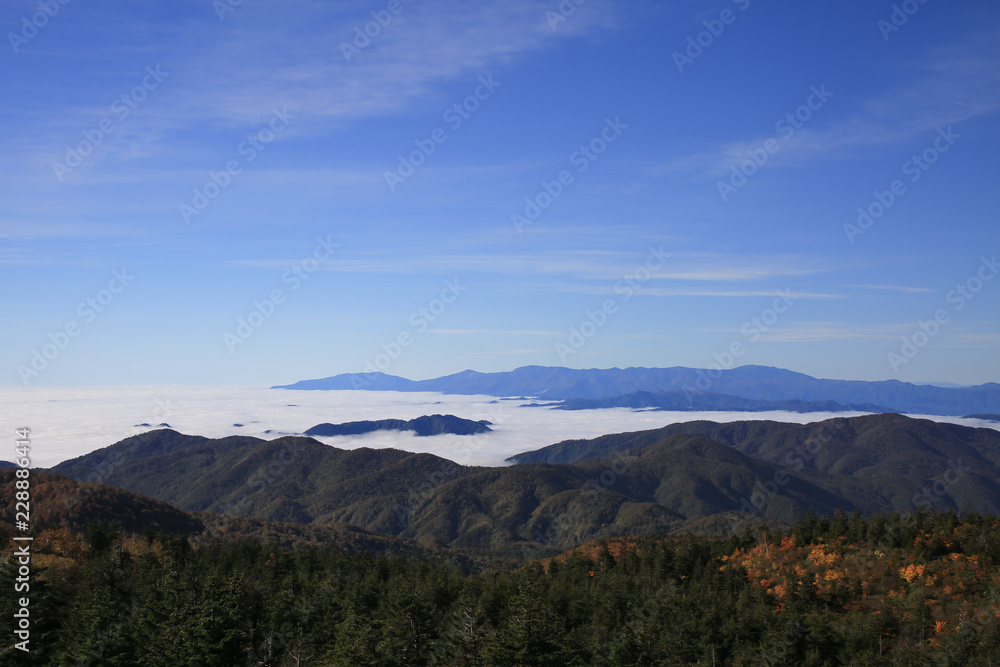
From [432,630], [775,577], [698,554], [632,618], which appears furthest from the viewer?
[698,554]

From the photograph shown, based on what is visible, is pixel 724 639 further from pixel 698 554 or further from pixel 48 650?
pixel 48 650

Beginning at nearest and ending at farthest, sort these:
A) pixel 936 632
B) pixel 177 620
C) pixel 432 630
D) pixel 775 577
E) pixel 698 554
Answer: pixel 177 620 < pixel 432 630 < pixel 936 632 < pixel 775 577 < pixel 698 554

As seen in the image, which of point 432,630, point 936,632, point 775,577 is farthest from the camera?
point 775,577

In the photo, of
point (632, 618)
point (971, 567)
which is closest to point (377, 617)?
point (632, 618)

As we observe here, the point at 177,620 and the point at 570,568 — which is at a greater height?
the point at 177,620

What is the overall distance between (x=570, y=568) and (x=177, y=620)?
7458 cm

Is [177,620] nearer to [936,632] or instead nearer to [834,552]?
[936,632]

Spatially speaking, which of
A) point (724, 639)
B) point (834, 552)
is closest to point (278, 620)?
point (724, 639)

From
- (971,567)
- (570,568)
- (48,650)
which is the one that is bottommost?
(570,568)

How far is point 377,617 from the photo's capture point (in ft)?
199

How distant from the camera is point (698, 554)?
103 meters

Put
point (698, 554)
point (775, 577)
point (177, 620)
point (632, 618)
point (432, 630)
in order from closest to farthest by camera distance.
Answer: point (177, 620) → point (432, 630) → point (632, 618) → point (775, 577) → point (698, 554)

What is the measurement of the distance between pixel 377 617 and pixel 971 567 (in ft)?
223

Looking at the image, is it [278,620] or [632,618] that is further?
[632,618]
